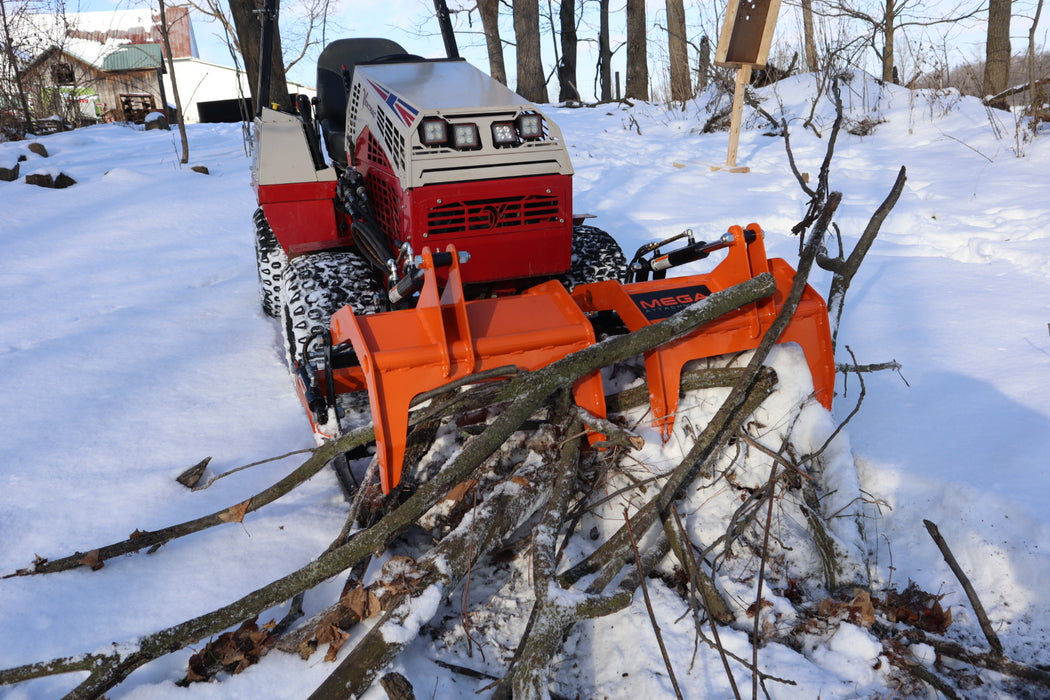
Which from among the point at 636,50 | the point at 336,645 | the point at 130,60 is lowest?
the point at 336,645

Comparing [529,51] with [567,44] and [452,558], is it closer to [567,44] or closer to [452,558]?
[567,44]

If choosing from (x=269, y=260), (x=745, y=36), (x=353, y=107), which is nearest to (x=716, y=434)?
(x=353, y=107)

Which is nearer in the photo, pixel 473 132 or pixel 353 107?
pixel 473 132

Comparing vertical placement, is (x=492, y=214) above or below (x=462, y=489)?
above

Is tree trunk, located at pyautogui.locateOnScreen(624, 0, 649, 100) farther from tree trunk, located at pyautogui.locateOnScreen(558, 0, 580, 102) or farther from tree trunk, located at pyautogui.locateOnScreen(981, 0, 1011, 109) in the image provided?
tree trunk, located at pyautogui.locateOnScreen(981, 0, 1011, 109)

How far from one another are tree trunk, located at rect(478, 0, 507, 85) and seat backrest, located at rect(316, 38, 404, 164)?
1230cm

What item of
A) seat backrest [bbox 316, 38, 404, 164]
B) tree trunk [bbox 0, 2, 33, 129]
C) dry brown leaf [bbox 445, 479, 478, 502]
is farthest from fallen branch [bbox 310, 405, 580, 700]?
tree trunk [bbox 0, 2, 33, 129]

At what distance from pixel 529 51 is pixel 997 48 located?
7.99 meters

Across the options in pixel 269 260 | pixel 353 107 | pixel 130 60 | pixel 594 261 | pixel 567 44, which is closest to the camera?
pixel 594 261

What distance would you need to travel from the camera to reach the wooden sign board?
272 inches

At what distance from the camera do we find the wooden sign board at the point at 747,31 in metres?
6.91

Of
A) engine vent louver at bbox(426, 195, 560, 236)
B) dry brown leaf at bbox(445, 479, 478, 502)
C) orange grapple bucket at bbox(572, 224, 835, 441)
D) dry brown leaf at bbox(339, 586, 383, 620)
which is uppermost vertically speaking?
engine vent louver at bbox(426, 195, 560, 236)

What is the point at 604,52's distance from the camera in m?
18.5

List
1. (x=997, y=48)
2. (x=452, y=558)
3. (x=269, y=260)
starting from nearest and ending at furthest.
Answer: (x=452, y=558) < (x=269, y=260) < (x=997, y=48)
